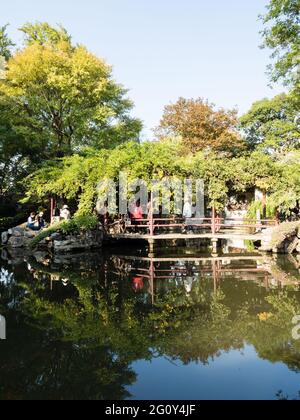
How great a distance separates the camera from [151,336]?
5.32m

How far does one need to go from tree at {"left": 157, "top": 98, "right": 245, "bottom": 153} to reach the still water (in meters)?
19.2

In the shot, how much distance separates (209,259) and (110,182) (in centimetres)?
604

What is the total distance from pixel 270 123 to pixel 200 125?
6.63 metres

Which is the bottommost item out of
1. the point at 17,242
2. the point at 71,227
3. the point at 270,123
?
the point at 17,242

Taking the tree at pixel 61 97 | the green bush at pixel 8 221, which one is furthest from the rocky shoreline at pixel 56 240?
the tree at pixel 61 97

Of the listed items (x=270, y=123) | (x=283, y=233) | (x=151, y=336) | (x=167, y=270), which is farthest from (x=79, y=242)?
(x=270, y=123)

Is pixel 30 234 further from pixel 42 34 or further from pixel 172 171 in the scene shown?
pixel 42 34

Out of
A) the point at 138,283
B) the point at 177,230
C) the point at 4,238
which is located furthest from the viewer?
the point at 177,230

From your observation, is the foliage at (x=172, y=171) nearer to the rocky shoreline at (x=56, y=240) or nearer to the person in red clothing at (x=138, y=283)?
the rocky shoreline at (x=56, y=240)

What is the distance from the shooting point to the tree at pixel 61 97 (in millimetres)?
18875

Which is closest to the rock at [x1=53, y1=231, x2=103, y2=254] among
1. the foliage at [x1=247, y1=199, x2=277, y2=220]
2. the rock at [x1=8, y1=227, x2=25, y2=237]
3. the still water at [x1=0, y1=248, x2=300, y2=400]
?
the rock at [x1=8, y1=227, x2=25, y2=237]

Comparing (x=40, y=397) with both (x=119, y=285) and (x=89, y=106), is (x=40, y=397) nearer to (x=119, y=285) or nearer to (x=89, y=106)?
(x=119, y=285)

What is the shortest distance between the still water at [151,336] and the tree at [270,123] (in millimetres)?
20989

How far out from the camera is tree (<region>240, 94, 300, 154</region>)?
93.5 feet
